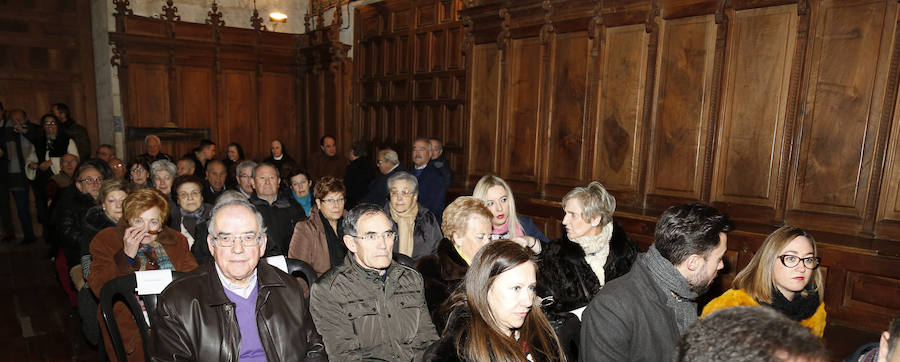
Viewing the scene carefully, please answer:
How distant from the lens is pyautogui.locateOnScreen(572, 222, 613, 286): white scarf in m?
2.70

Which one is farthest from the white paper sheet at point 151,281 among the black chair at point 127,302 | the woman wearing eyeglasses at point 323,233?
the woman wearing eyeglasses at point 323,233

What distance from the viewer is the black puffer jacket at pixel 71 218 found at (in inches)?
136

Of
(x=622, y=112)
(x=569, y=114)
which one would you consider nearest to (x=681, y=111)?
(x=622, y=112)

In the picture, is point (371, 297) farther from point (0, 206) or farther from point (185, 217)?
point (0, 206)

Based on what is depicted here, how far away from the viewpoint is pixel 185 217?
3725 millimetres

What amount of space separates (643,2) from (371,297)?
3.98m

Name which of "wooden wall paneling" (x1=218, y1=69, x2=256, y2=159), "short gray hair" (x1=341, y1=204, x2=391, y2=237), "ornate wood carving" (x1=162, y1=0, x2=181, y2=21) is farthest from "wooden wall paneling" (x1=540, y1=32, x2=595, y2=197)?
"ornate wood carving" (x1=162, y1=0, x2=181, y2=21)

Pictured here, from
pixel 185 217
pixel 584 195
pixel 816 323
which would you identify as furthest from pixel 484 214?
pixel 185 217

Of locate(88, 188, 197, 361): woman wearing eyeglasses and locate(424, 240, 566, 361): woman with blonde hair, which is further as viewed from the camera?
locate(88, 188, 197, 361): woman wearing eyeglasses

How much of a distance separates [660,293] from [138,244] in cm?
265

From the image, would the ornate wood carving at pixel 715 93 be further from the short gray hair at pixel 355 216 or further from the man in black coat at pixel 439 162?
the short gray hair at pixel 355 216

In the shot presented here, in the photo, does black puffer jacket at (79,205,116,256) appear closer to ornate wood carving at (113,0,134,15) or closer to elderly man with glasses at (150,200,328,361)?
elderly man with glasses at (150,200,328,361)

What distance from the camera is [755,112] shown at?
4121 millimetres

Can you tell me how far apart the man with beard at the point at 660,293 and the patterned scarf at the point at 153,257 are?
2.31 m
